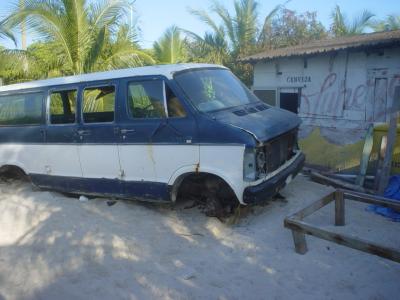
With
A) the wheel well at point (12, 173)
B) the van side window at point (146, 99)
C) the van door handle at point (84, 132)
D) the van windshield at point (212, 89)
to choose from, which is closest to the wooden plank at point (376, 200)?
the van windshield at point (212, 89)

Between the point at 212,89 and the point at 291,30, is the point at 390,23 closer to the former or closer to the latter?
the point at 291,30

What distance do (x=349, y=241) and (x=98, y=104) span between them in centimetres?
405

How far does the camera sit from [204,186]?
17.2 ft

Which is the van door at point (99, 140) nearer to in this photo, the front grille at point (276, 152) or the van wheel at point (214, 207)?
the van wheel at point (214, 207)

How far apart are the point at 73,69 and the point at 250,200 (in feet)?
27.5

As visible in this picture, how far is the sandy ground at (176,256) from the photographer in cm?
368

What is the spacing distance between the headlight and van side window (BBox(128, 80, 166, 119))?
1.30 meters

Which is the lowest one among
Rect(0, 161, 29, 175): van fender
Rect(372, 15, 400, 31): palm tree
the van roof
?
Rect(0, 161, 29, 175): van fender

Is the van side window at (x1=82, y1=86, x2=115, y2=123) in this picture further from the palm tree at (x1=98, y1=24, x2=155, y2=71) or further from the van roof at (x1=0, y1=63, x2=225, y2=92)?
the palm tree at (x1=98, y1=24, x2=155, y2=71)

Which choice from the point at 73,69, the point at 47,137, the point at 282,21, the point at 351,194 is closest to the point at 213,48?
the point at 282,21

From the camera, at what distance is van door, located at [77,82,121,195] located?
5.54 m

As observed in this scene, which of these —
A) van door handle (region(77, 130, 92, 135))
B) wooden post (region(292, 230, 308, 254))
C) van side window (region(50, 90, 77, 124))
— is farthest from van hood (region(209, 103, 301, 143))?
van side window (region(50, 90, 77, 124))

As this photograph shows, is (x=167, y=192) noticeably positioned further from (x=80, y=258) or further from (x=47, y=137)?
(x=47, y=137)

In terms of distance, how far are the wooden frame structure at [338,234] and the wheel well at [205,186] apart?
1.02 meters
